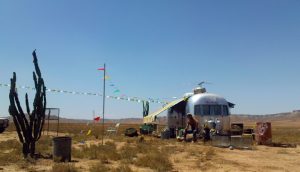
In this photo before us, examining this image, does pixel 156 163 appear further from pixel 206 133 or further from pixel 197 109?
pixel 197 109

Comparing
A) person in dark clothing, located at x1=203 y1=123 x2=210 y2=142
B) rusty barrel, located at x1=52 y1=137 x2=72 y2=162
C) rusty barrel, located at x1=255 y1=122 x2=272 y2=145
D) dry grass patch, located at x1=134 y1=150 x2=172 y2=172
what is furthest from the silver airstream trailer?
rusty barrel, located at x1=52 y1=137 x2=72 y2=162

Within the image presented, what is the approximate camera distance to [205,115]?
21953 millimetres

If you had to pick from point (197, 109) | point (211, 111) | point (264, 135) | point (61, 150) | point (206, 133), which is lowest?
point (61, 150)

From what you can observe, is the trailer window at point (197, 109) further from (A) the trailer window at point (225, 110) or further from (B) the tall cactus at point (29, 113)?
(B) the tall cactus at point (29, 113)

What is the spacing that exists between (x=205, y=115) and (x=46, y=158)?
11836 millimetres

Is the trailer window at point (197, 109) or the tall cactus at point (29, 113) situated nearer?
the tall cactus at point (29, 113)

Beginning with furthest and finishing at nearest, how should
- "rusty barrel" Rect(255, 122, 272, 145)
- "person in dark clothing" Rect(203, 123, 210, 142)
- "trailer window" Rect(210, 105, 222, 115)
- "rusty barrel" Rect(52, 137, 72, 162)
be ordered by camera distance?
"trailer window" Rect(210, 105, 222, 115), "person in dark clothing" Rect(203, 123, 210, 142), "rusty barrel" Rect(255, 122, 272, 145), "rusty barrel" Rect(52, 137, 72, 162)

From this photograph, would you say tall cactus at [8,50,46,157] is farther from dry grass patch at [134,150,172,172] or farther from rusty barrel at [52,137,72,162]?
dry grass patch at [134,150,172,172]

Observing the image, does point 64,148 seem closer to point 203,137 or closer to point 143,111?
point 203,137

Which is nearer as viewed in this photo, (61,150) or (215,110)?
(61,150)

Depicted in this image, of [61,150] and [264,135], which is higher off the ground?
[264,135]

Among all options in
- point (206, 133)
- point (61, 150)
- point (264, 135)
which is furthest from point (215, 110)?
point (61, 150)

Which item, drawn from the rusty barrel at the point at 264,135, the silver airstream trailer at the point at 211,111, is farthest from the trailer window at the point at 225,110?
the rusty barrel at the point at 264,135

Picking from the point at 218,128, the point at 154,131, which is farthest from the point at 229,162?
the point at 154,131
